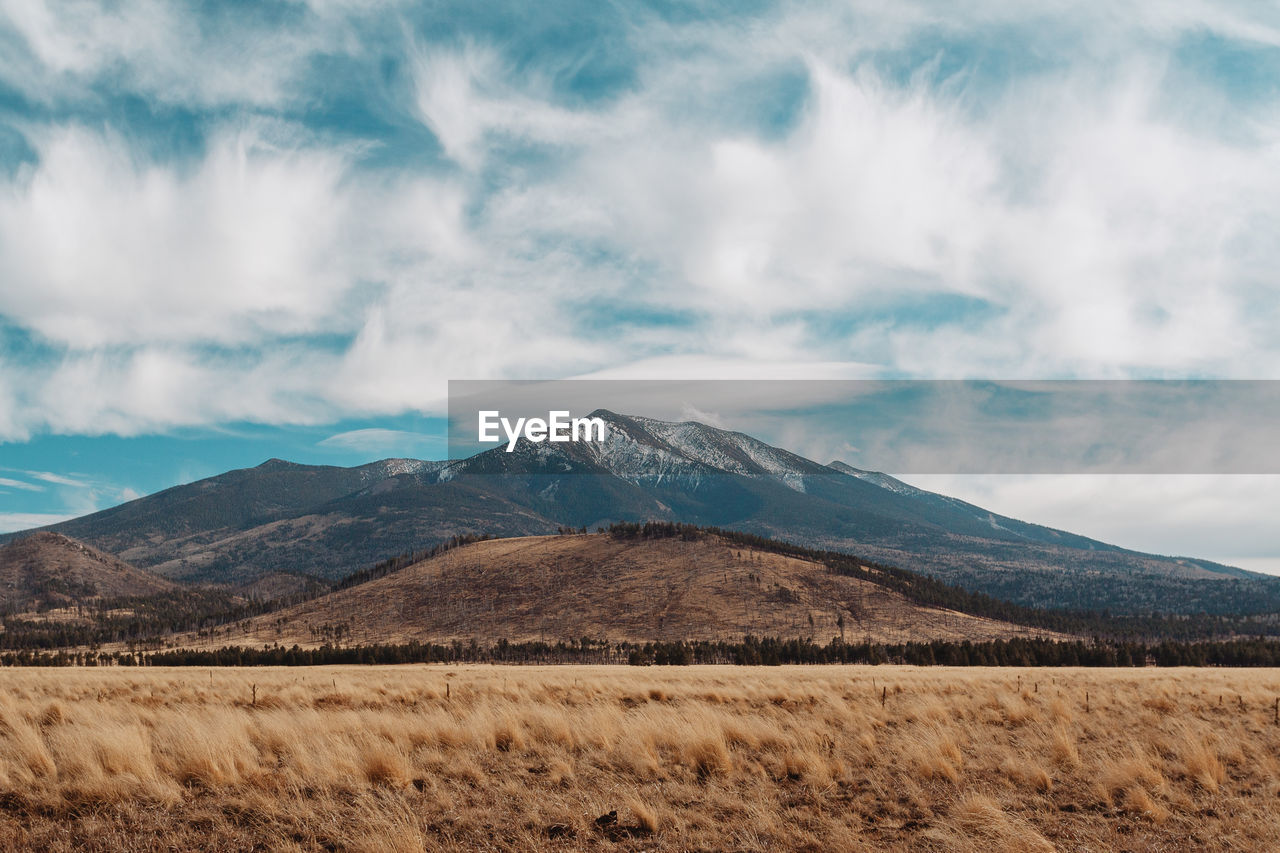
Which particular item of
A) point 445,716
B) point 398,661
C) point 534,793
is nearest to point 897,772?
point 534,793

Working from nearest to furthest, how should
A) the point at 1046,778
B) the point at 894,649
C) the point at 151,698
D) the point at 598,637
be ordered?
1. the point at 1046,778
2. the point at 151,698
3. the point at 894,649
4. the point at 598,637

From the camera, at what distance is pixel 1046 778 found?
1183 cm

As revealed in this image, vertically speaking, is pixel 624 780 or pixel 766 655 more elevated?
pixel 624 780

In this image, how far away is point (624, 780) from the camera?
1114 cm

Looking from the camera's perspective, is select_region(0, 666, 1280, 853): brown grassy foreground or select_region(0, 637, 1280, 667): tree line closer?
select_region(0, 666, 1280, 853): brown grassy foreground

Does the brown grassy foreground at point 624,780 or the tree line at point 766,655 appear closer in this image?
the brown grassy foreground at point 624,780

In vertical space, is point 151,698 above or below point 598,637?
above

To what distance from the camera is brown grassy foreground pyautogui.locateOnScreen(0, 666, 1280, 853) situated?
8.77 m

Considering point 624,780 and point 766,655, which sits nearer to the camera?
point 624,780

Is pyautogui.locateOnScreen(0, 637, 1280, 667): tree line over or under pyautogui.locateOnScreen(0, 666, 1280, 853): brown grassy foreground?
under

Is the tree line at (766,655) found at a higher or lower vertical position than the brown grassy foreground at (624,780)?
lower

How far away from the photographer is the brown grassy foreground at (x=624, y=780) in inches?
345

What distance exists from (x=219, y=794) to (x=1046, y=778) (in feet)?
40.4

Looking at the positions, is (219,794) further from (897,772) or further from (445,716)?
(897,772)
